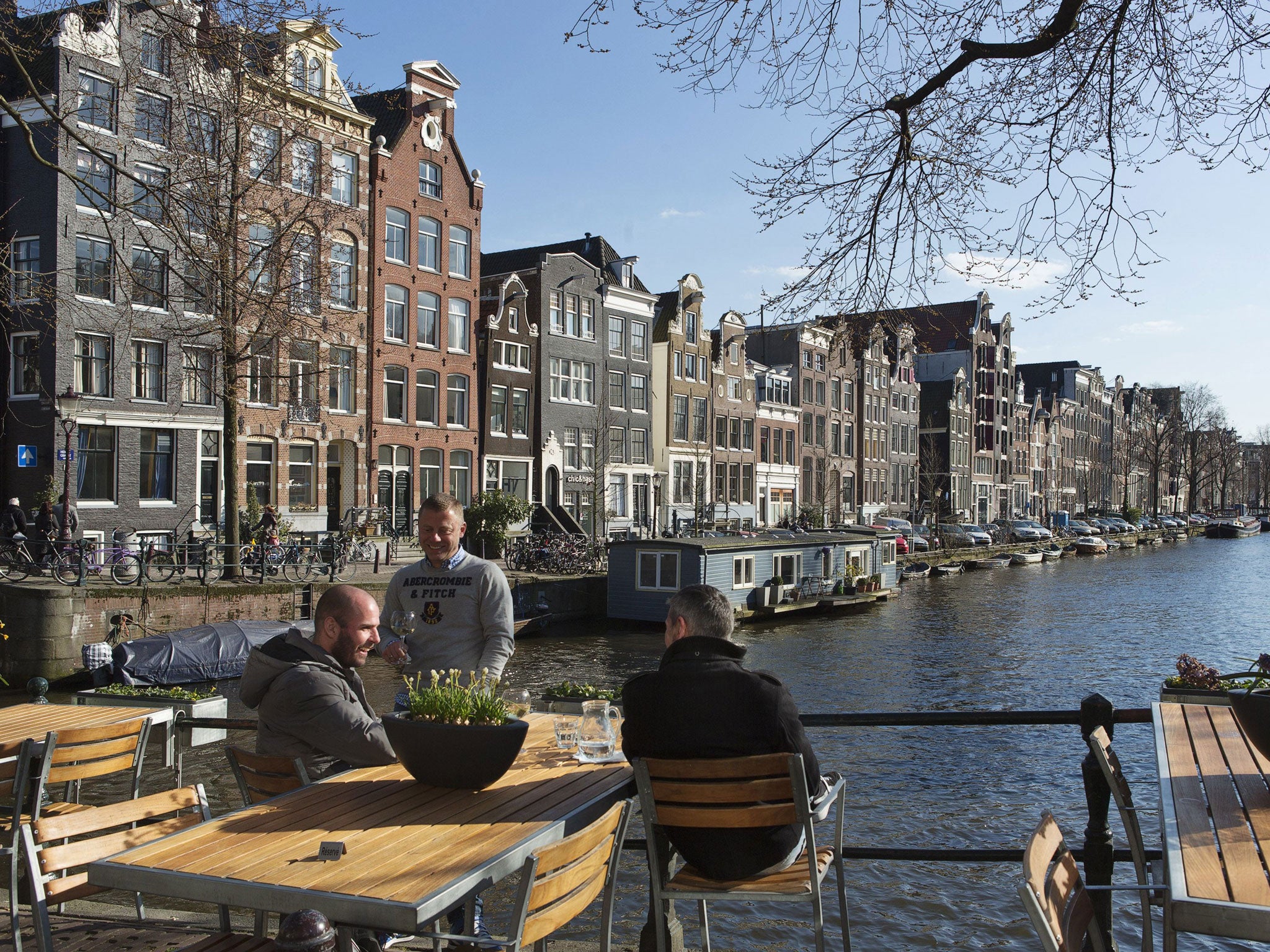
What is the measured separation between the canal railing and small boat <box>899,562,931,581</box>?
41604 mm

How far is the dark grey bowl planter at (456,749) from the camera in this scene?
3346 mm

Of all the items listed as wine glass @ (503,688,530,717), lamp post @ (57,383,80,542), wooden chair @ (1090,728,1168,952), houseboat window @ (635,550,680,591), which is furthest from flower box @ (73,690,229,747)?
houseboat window @ (635,550,680,591)

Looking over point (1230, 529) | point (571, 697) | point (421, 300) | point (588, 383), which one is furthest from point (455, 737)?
point (1230, 529)

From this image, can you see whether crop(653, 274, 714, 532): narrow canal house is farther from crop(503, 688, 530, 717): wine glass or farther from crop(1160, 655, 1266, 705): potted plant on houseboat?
crop(503, 688, 530, 717): wine glass

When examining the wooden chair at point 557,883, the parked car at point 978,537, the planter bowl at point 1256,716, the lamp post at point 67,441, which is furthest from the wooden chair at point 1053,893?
the parked car at point 978,537

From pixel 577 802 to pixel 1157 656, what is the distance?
83.3 feet

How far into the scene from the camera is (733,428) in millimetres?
52344

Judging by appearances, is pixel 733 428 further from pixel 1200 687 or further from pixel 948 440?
pixel 1200 687

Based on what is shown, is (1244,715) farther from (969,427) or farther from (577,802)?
(969,427)

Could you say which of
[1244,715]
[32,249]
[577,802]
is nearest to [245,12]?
[577,802]

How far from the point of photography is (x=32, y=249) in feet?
81.5

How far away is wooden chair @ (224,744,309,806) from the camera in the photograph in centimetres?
385

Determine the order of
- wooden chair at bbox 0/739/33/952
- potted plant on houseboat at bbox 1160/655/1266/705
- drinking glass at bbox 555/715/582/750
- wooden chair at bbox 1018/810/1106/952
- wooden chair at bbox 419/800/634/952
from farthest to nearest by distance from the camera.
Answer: potted plant on houseboat at bbox 1160/655/1266/705
drinking glass at bbox 555/715/582/750
wooden chair at bbox 0/739/33/952
wooden chair at bbox 419/800/634/952
wooden chair at bbox 1018/810/1106/952

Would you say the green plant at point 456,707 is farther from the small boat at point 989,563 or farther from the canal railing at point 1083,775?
the small boat at point 989,563
